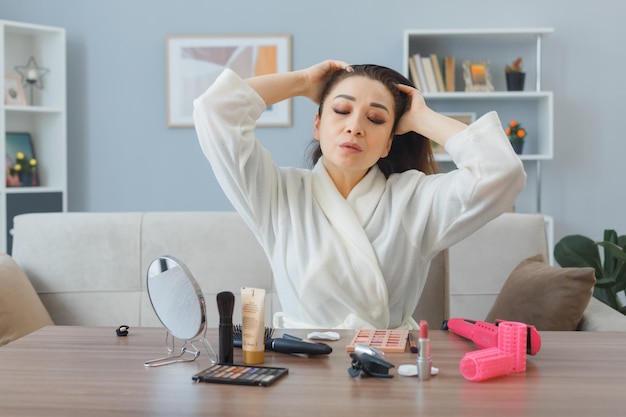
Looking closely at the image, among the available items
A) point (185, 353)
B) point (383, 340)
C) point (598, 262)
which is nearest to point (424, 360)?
point (383, 340)

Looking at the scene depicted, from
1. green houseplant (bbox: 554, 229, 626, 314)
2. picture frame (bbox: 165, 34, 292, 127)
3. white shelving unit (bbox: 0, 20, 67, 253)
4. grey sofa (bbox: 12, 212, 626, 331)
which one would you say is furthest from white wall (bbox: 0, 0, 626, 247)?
grey sofa (bbox: 12, 212, 626, 331)

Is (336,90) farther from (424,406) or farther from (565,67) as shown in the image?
(565,67)

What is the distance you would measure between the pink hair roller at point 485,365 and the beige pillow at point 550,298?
1.11 m

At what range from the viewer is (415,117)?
6.11ft

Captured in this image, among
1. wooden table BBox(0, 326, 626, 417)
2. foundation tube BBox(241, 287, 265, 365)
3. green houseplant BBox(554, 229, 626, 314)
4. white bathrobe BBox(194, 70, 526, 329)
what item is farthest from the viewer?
green houseplant BBox(554, 229, 626, 314)

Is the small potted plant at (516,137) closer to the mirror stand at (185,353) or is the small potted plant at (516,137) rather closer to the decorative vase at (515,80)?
the decorative vase at (515,80)

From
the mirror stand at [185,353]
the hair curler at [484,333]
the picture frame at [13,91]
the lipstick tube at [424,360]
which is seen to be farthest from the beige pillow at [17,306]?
the picture frame at [13,91]

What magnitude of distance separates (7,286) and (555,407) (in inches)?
72.7

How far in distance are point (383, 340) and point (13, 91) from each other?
147 inches

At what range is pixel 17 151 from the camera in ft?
15.4

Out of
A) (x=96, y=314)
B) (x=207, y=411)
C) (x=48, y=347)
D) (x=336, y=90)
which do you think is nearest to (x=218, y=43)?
(x=96, y=314)

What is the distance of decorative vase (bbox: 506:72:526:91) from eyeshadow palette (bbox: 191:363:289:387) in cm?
352

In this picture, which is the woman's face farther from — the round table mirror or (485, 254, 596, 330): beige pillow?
(485, 254, 596, 330): beige pillow

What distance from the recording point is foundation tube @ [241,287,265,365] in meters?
1.31
